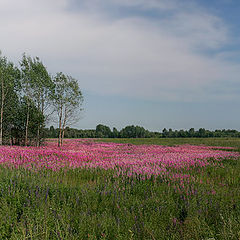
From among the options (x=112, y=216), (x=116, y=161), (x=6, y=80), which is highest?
(x=6, y=80)

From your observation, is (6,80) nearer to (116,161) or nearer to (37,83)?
(37,83)

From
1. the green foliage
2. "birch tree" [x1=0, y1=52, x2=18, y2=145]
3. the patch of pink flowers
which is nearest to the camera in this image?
the green foliage

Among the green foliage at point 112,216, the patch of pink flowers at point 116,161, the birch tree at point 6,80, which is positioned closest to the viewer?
the green foliage at point 112,216

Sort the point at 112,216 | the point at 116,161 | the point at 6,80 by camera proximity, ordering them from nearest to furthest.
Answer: the point at 112,216, the point at 116,161, the point at 6,80

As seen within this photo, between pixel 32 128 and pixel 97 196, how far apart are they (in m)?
23.4

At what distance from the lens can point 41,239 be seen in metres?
2.91

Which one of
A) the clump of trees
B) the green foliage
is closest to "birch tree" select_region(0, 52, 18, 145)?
the clump of trees

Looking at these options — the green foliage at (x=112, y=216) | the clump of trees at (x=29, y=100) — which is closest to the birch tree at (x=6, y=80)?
the clump of trees at (x=29, y=100)

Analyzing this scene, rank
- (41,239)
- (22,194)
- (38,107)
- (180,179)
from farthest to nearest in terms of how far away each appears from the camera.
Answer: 1. (38,107)
2. (180,179)
3. (22,194)
4. (41,239)

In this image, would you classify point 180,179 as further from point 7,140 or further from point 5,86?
point 7,140

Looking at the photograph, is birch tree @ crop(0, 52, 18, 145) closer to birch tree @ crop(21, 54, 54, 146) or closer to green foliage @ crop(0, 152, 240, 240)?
birch tree @ crop(21, 54, 54, 146)

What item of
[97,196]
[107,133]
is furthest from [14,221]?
[107,133]

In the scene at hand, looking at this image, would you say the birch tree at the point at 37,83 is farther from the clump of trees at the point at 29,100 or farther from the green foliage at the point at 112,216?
the green foliage at the point at 112,216

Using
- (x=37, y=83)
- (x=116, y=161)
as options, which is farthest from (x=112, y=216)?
(x=37, y=83)
